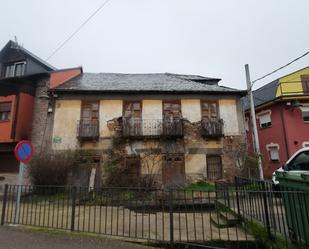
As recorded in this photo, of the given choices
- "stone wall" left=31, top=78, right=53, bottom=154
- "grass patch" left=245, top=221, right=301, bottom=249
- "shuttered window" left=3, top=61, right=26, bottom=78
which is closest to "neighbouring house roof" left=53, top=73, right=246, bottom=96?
"stone wall" left=31, top=78, right=53, bottom=154

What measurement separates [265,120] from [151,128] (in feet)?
33.6

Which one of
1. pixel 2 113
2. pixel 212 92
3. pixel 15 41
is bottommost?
pixel 2 113

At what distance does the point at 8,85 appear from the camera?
1664cm

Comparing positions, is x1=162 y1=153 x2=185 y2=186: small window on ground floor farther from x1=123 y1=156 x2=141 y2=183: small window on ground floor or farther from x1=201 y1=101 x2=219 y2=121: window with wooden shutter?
x1=201 y1=101 x2=219 y2=121: window with wooden shutter

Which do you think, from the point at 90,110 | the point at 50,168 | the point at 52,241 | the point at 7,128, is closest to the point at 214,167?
the point at 90,110

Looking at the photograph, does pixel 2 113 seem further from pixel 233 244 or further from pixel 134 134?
pixel 233 244

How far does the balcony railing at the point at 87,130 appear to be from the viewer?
15930 mm

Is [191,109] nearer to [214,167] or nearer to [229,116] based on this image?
[229,116]

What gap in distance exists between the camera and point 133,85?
709 inches

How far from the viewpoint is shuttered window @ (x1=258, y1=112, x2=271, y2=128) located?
803 inches

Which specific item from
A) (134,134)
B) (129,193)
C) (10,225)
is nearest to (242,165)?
(134,134)

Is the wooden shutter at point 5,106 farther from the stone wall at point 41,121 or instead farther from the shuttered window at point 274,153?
the shuttered window at point 274,153

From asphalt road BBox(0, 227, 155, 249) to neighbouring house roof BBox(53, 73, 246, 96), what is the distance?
1183 centimetres

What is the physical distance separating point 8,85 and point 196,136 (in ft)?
41.8
